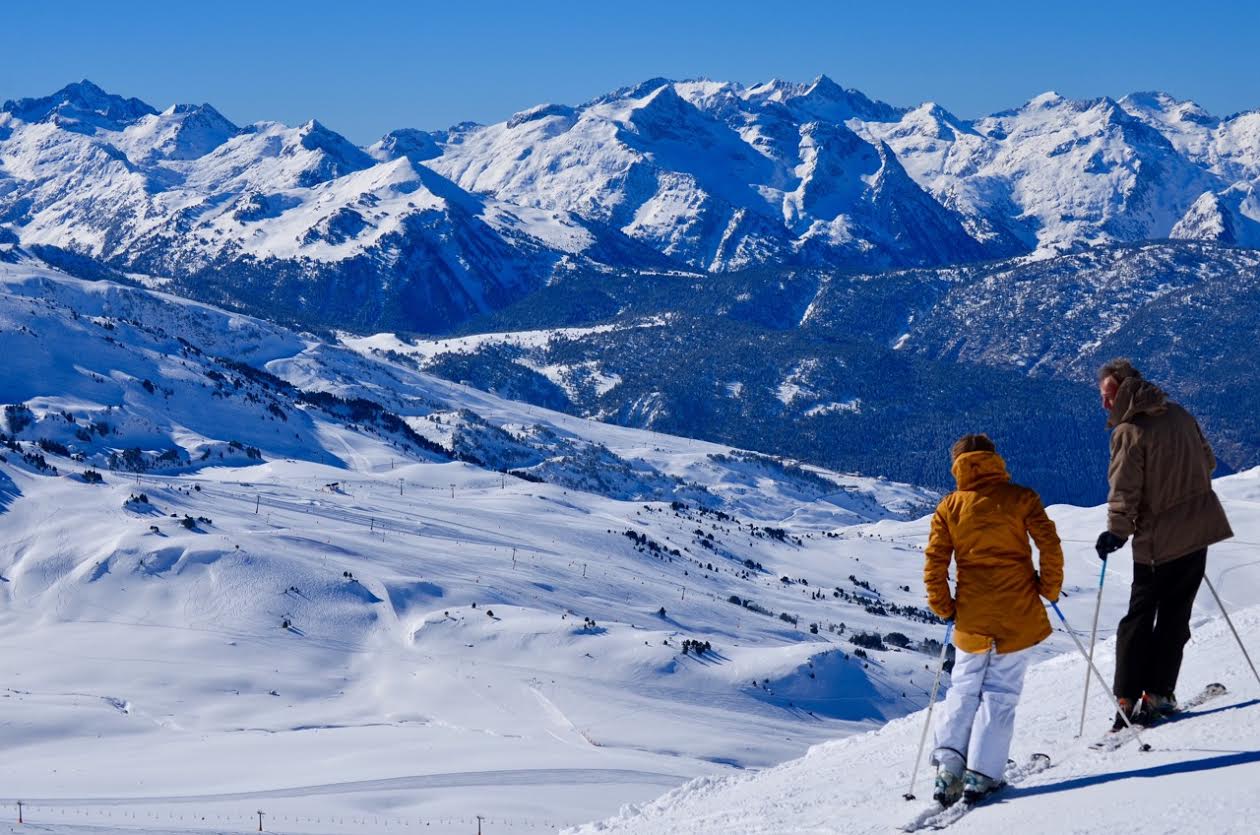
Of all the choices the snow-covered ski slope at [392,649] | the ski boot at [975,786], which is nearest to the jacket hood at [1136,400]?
the ski boot at [975,786]

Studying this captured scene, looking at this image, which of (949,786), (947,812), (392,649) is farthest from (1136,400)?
(392,649)

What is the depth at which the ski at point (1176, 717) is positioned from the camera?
49.2 feet

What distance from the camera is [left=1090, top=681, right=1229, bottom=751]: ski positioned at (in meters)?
15.0

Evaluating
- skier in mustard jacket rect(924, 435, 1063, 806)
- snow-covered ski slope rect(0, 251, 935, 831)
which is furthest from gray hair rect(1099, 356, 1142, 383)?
snow-covered ski slope rect(0, 251, 935, 831)

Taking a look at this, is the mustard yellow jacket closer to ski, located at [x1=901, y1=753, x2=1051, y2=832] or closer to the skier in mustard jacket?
the skier in mustard jacket

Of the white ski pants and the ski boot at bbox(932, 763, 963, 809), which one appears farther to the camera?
the ski boot at bbox(932, 763, 963, 809)

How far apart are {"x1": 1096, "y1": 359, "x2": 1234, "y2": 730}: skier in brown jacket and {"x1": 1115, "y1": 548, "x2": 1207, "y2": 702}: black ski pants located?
1cm

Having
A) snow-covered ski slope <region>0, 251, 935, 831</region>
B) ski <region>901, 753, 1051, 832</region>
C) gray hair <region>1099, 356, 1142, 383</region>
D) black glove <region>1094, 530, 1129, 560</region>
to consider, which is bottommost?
ski <region>901, 753, 1051, 832</region>

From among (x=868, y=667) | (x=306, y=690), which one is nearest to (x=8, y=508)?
(x=306, y=690)

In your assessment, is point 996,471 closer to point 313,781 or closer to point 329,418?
point 313,781

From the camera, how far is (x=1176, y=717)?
51.2ft

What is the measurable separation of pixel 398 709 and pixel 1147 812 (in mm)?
58393

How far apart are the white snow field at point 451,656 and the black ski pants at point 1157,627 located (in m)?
0.61

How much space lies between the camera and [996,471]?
46.4 feet
